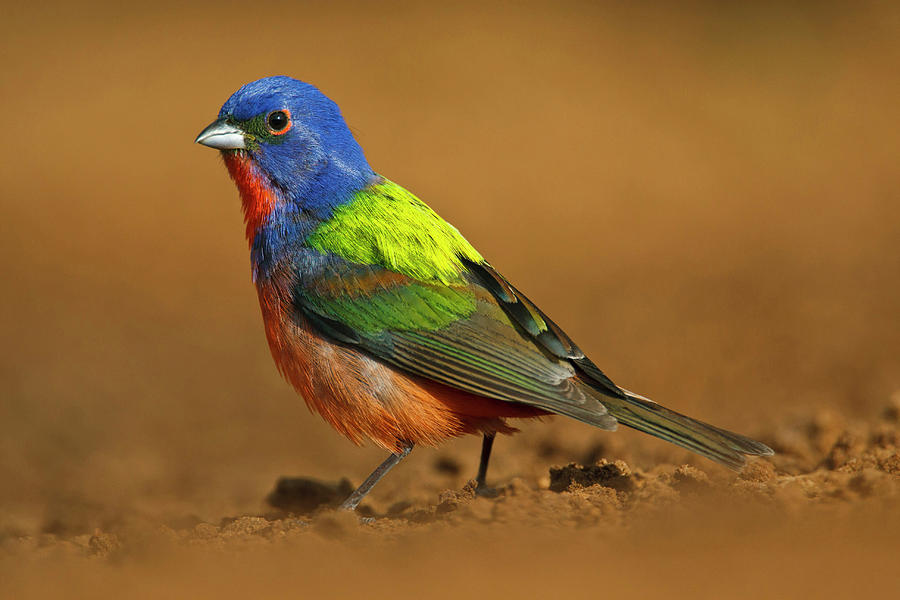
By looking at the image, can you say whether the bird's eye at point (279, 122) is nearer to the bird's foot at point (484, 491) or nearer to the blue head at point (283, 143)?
the blue head at point (283, 143)

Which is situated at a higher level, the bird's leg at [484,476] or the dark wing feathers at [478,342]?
the dark wing feathers at [478,342]

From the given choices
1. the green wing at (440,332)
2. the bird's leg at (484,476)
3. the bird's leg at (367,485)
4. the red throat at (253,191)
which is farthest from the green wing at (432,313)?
the bird's leg at (484,476)

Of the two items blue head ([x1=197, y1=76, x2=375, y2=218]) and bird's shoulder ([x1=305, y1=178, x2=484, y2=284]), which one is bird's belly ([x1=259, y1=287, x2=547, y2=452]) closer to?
bird's shoulder ([x1=305, y1=178, x2=484, y2=284])

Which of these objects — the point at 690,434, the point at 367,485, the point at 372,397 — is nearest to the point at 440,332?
the point at 372,397

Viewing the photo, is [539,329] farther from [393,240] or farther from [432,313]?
[393,240]

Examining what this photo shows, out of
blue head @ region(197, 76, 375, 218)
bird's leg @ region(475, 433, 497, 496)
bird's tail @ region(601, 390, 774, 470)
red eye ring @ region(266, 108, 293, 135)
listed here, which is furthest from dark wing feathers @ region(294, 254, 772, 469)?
red eye ring @ region(266, 108, 293, 135)

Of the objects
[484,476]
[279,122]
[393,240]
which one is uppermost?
[279,122]
